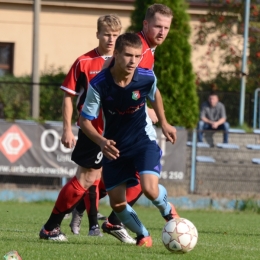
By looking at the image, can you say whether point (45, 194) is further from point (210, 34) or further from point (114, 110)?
point (210, 34)

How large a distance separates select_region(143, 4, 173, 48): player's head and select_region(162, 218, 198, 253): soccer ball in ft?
6.57

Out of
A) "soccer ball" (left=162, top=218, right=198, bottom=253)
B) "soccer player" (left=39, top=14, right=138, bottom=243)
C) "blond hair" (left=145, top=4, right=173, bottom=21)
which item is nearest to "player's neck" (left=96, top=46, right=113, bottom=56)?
"soccer player" (left=39, top=14, right=138, bottom=243)

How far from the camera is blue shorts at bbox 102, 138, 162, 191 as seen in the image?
21.6 feet

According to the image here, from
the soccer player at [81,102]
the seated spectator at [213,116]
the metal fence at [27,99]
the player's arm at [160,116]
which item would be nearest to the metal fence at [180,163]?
the seated spectator at [213,116]

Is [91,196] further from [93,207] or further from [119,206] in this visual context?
[119,206]

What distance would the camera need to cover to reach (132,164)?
22.0 ft

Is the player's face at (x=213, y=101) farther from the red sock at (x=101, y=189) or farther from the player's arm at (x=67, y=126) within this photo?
the player's arm at (x=67, y=126)

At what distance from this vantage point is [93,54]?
26.3 ft

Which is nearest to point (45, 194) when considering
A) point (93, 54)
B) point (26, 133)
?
point (26, 133)

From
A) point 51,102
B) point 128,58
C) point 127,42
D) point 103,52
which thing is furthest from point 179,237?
point 51,102

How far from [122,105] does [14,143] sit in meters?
8.75

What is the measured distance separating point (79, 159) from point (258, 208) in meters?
8.24

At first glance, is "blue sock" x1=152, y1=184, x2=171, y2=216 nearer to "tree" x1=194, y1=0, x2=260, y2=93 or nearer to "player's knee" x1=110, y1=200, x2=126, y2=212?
"player's knee" x1=110, y1=200, x2=126, y2=212

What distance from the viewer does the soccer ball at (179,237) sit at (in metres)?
6.28
